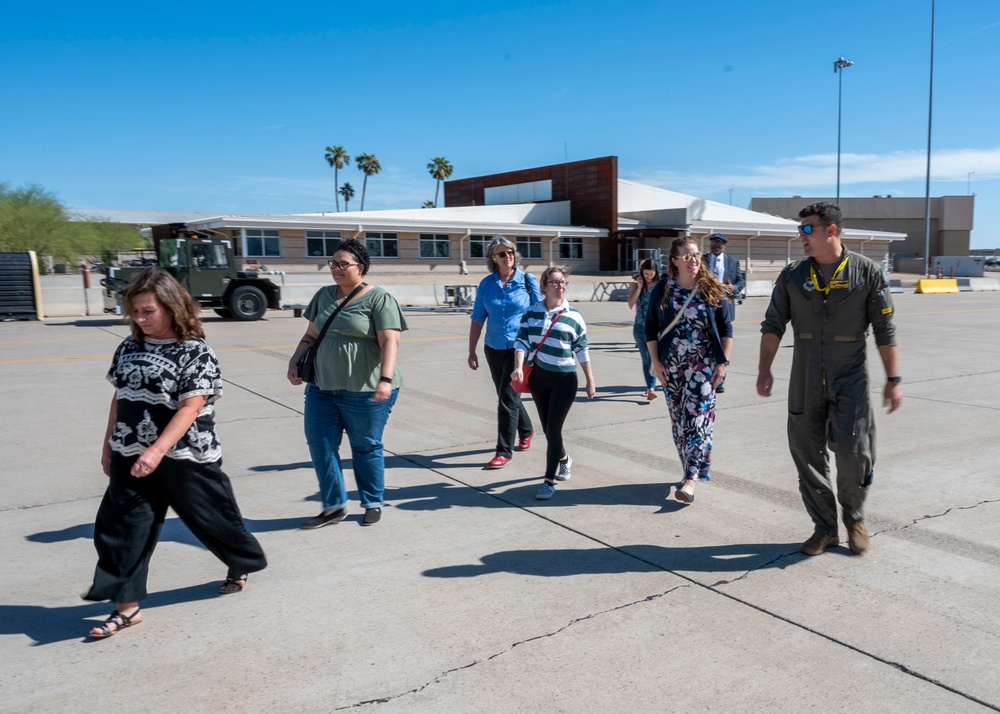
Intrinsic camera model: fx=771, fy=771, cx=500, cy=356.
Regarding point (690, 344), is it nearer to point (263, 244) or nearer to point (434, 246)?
point (263, 244)

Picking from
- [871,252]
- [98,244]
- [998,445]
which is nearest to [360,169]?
[98,244]

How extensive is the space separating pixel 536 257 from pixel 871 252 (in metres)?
28.4

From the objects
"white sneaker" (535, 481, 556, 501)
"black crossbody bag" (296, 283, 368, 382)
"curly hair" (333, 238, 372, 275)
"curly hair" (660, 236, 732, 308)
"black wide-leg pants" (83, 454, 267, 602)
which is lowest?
"white sneaker" (535, 481, 556, 501)

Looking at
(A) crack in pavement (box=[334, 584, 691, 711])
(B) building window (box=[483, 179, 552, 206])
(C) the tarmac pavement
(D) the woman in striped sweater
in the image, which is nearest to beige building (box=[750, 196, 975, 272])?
(B) building window (box=[483, 179, 552, 206])

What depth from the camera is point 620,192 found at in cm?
4866

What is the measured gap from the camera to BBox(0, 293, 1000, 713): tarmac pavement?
2887mm

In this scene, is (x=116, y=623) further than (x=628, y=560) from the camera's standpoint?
No

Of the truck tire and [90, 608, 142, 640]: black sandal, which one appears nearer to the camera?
[90, 608, 142, 640]: black sandal

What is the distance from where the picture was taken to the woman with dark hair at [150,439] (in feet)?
10.7

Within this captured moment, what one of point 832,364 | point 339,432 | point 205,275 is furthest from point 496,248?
point 205,275

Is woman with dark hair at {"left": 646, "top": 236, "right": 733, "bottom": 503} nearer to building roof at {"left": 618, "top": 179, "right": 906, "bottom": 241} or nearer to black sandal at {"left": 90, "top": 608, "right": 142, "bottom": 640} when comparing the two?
black sandal at {"left": 90, "top": 608, "right": 142, "bottom": 640}

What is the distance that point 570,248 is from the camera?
45719 millimetres

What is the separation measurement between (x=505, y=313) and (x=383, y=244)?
115 ft

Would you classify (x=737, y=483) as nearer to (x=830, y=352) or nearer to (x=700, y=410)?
(x=700, y=410)
